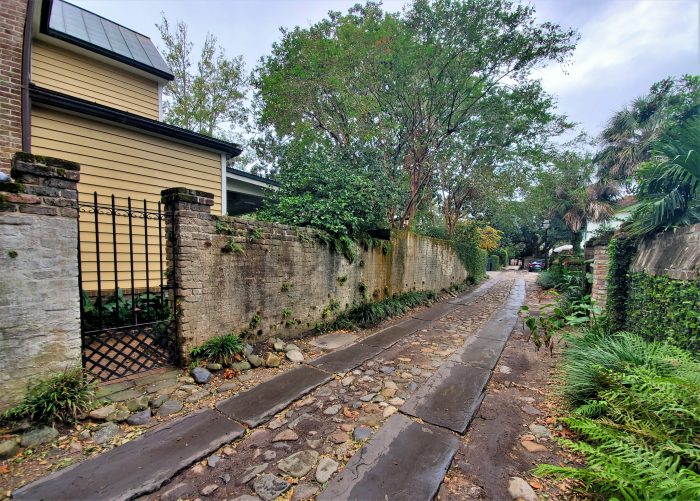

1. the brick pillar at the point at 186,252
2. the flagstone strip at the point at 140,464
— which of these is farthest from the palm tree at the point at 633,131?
the flagstone strip at the point at 140,464

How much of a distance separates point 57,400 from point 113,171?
419 cm

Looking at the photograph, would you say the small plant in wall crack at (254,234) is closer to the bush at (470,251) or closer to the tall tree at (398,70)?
the tall tree at (398,70)

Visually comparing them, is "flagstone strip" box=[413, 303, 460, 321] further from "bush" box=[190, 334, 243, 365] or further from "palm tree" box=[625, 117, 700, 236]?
"bush" box=[190, 334, 243, 365]

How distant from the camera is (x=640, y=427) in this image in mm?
1886

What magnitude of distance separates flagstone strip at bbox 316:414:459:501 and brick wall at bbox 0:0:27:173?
594 centimetres

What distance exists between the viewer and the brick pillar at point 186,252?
124 inches

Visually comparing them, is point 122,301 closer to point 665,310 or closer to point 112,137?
point 112,137

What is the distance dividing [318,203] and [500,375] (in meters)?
3.97

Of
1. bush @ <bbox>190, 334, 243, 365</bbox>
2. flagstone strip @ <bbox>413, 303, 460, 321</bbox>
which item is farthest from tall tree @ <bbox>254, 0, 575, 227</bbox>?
bush @ <bbox>190, 334, 243, 365</bbox>

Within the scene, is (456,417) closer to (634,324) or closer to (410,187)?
(634,324)

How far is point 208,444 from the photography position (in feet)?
6.91

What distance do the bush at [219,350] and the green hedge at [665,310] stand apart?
4507mm

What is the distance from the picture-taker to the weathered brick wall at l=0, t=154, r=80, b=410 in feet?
7.06

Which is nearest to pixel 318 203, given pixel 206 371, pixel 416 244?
pixel 206 371
